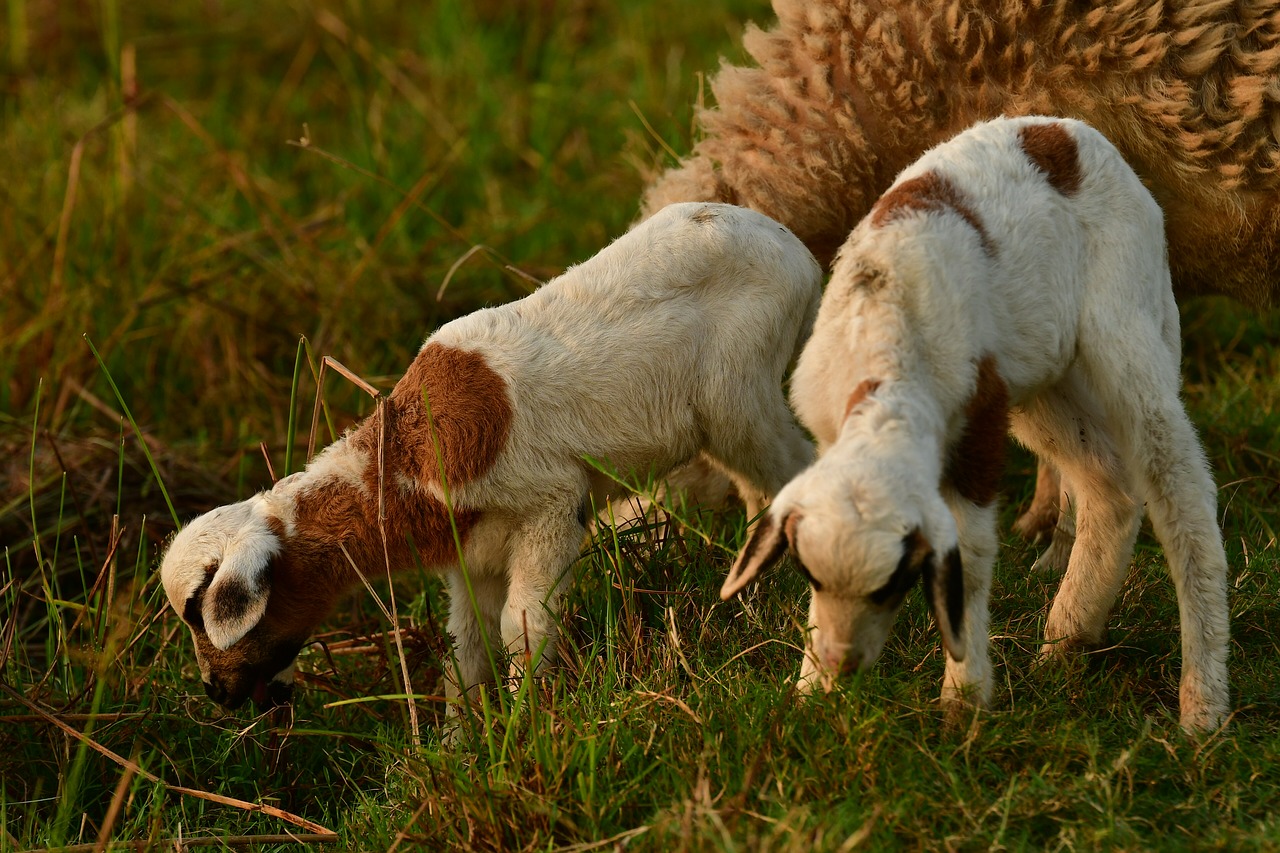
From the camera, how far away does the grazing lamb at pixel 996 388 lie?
140 inches

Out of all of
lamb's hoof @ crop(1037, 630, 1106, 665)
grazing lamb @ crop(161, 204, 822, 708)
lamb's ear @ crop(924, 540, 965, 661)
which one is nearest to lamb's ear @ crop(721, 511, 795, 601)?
lamb's ear @ crop(924, 540, 965, 661)

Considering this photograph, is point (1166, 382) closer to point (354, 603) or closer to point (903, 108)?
point (903, 108)

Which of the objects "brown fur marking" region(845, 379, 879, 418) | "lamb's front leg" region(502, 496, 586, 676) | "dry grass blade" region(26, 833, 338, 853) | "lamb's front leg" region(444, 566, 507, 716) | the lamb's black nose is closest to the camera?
"brown fur marking" region(845, 379, 879, 418)

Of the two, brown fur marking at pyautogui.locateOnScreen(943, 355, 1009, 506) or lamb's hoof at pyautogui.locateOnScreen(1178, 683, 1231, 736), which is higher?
brown fur marking at pyautogui.locateOnScreen(943, 355, 1009, 506)

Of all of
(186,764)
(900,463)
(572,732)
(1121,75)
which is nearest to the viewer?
(900,463)

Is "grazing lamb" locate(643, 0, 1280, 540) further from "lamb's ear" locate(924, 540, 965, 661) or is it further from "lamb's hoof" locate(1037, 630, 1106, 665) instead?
"lamb's ear" locate(924, 540, 965, 661)

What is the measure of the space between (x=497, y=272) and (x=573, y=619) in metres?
3.47

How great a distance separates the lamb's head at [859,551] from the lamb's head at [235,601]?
1660mm

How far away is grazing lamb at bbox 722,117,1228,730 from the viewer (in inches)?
140

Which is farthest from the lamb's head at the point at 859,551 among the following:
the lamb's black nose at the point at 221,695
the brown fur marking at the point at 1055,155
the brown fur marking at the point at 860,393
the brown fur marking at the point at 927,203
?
the lamb's black nose at the point at 221,695

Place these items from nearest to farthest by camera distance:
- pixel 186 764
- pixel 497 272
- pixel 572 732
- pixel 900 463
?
1. pixel 900 463
2. pixel 572 732
3. pixel 186 764
4. pixel 497 272

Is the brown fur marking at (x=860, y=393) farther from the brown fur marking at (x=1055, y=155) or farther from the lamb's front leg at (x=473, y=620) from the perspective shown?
the lamb's front leg at (x=473, y=620)

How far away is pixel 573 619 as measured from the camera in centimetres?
476

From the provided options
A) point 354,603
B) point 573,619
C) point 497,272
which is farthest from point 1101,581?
point 497,272
